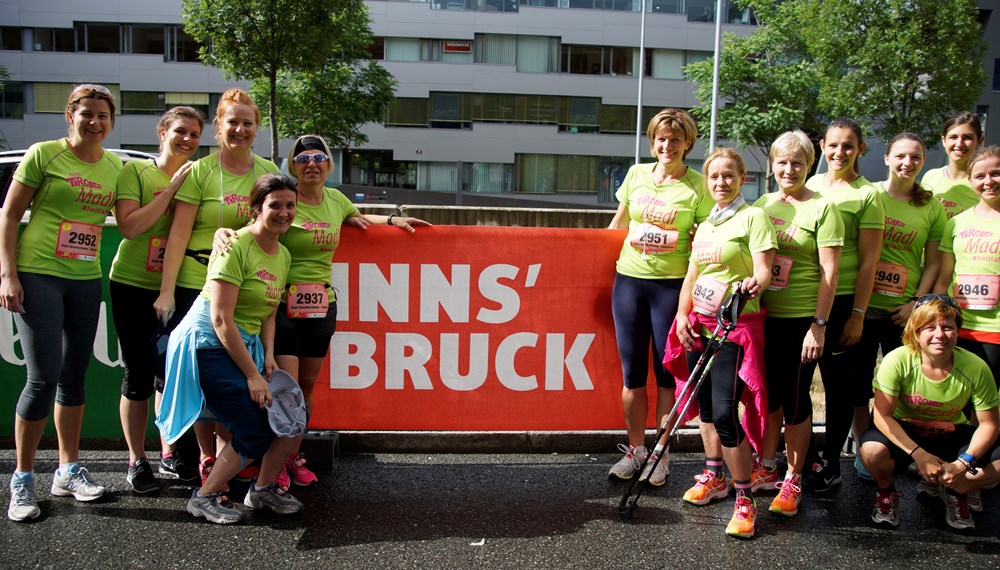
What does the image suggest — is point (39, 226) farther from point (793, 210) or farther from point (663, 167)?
point (793, 210)

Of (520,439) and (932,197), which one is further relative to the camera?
(520,439)

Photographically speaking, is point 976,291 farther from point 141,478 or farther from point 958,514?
point 141,478

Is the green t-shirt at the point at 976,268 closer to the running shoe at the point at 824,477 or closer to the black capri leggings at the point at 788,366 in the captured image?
the black capri leggings at the point at 788,366

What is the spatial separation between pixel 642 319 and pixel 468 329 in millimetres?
1173

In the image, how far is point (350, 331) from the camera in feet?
17.4

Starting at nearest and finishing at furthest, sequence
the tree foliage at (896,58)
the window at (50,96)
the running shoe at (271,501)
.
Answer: the running shoe at (271,501) → the tree foliage at (896,58) → the window at (50,96)

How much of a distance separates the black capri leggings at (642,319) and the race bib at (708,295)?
1.22ft

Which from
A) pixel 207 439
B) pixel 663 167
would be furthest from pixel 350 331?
pixel 663 167

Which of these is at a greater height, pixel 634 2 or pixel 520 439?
pixel 634 2

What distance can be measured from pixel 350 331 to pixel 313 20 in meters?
21.7

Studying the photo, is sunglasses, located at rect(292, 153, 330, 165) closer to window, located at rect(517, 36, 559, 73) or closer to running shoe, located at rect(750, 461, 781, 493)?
running shoe, located at rect(750, 461, 781, 493)

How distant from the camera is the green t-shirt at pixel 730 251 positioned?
4113 mm

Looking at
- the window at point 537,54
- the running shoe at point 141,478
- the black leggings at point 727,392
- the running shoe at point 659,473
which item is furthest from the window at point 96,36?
the black leggings at point 727,392

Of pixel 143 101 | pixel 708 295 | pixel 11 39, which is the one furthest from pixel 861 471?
pixel 11 39
